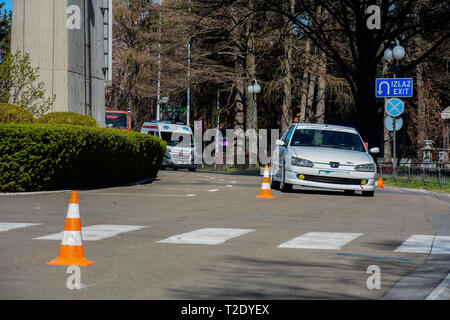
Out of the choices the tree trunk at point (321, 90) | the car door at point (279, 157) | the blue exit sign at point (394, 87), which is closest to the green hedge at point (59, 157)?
the car door at point (279, 157)

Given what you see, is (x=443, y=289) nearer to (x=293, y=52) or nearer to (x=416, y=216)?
(x=416, y=216)

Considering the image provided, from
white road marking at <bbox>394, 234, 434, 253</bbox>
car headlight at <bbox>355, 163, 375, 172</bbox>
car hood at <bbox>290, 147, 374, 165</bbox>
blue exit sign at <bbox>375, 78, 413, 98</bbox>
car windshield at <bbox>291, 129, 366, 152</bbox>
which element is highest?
blue exit sign at <bbox>375, 78, 413, 98</bbox>

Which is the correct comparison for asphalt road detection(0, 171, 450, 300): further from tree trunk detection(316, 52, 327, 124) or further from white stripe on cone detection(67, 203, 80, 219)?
tree trunk detection(316, 52, 327, 124)

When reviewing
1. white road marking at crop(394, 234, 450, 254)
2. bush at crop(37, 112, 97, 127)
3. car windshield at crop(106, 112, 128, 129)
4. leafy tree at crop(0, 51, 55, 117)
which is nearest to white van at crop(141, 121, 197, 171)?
car windshield at crop(106, 112, 128, 129)

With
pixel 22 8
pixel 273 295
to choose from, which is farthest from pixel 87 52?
pixel 273 295

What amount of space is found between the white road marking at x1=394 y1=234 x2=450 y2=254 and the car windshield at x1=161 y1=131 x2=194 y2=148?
3474 cm

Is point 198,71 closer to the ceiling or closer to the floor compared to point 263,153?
closer to the ceiling

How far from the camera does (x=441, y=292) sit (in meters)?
6.47

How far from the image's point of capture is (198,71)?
42.7 metres

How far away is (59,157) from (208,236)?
845 centimetres

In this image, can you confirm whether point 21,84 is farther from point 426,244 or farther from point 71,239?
point 71,239

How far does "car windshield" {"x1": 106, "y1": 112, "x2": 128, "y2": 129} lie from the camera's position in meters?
46.4
